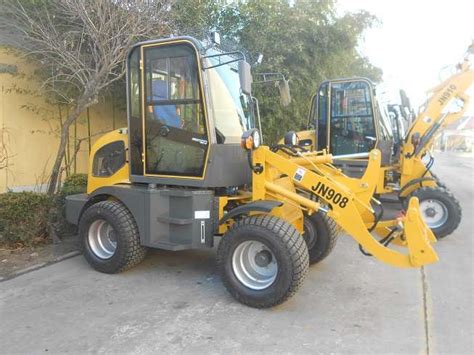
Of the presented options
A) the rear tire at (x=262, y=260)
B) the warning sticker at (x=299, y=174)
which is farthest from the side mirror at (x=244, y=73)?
the rear tire at (x=262, y=260)

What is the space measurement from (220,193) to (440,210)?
390cm

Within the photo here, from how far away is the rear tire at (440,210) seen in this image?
6785 millimetres

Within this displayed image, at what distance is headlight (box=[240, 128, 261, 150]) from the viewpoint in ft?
14.1

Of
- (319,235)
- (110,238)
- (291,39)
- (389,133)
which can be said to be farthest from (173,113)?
(291,39)

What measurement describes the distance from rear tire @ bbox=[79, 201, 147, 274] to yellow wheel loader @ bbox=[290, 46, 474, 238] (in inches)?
158

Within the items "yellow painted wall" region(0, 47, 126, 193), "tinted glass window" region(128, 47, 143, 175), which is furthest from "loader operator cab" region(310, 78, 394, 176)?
"yellow painted wall" region(0, 47, 126, 193)

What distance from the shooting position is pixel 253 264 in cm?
434

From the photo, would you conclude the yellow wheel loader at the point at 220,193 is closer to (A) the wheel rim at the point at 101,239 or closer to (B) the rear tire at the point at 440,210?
(A) the wheel rim at the point at 101,239

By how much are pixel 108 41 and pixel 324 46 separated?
19.9 feet

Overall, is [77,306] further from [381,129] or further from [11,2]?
[381,129]

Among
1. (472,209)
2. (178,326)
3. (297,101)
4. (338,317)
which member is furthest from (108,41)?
(472,209)

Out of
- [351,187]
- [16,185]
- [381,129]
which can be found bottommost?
[16,185]

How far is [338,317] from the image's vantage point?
3.94 m

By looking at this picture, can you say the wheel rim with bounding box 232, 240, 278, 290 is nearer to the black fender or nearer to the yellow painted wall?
the black fender
